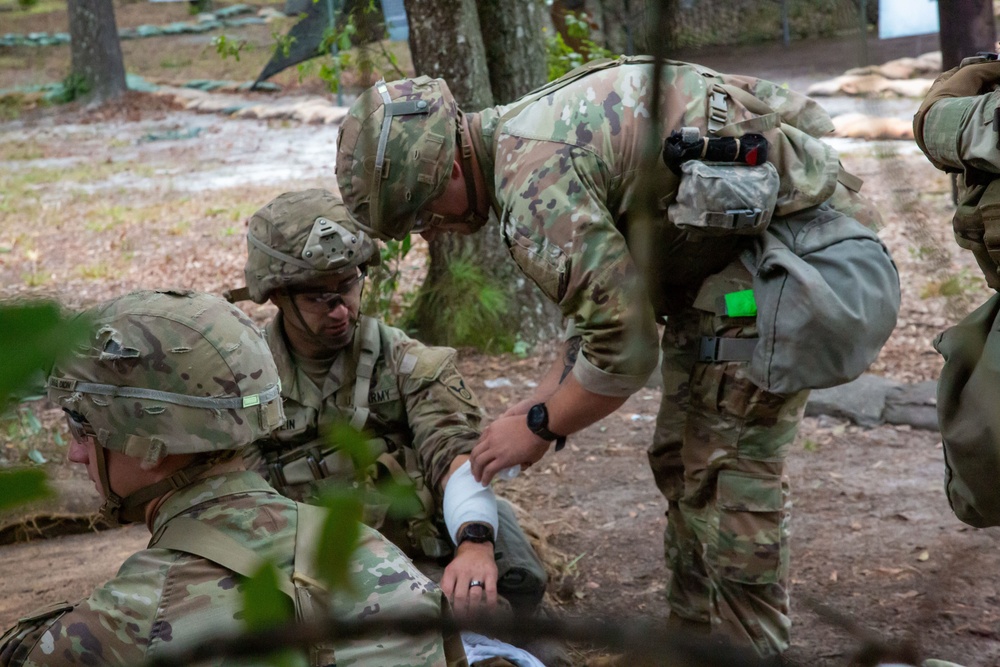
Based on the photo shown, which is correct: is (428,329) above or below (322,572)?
below

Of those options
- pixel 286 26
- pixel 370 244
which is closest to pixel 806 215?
pixel 370 244

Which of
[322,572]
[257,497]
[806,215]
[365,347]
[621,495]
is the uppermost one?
[322,572]

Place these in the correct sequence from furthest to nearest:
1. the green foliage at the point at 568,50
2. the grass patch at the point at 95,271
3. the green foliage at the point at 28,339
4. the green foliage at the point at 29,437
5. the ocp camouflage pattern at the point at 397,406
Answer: the grass patch at the point at 95,271, the green foliage at the point at 568,50, the green foliage at the point at 29,437, the ocp camouflage pattern at the point at 397,406, the green foliage at the point at 28,339

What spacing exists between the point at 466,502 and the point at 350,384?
66 cm

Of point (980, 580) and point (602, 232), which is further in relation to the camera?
point (980, 580)

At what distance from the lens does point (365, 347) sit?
3.47 meters

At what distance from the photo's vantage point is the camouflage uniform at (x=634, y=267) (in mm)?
2541

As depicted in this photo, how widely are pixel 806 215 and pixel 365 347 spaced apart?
55.5 inches

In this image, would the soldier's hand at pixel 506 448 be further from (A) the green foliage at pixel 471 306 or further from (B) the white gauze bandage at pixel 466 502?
(A) the green foliage at pixel 471 306

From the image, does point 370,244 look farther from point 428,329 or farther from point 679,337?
point 428,329

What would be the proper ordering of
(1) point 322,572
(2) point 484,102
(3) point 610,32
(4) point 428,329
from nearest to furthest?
1. (1) point 322,572
2. (2) point 484,102
3. (4) point 428,329
4. (3) point 610,32

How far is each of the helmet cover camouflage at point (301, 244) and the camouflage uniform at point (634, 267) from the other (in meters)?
0.44

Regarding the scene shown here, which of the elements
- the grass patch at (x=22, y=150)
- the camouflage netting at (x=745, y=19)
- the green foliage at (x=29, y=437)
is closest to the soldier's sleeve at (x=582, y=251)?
the camouflage netting at (x=745, y=19)

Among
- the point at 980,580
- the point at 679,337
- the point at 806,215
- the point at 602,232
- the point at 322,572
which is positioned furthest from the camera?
the point at 980,580
